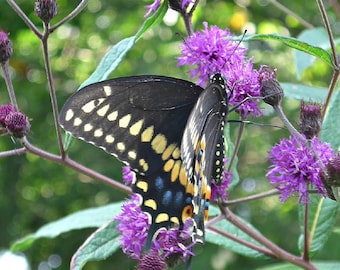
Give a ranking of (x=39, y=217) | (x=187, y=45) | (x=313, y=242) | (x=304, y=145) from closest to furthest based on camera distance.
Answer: (x=304, y=145), (x=187, y=45), (x=313, y=242), (x=39, y=217)

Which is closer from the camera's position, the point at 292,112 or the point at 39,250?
the point at 292,112

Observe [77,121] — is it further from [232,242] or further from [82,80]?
[82,80]

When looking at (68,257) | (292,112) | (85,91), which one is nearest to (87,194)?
(68,257)

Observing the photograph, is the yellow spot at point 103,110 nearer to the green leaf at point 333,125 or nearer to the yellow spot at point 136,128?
the yellow spot at point 136,128

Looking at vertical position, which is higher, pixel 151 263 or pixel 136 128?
pixel 136 128

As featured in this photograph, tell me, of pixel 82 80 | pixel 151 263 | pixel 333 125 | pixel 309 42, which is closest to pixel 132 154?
pixel 151 263

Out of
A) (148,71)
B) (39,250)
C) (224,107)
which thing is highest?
(224,107)

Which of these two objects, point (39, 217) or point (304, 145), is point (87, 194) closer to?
point (39, 217)
